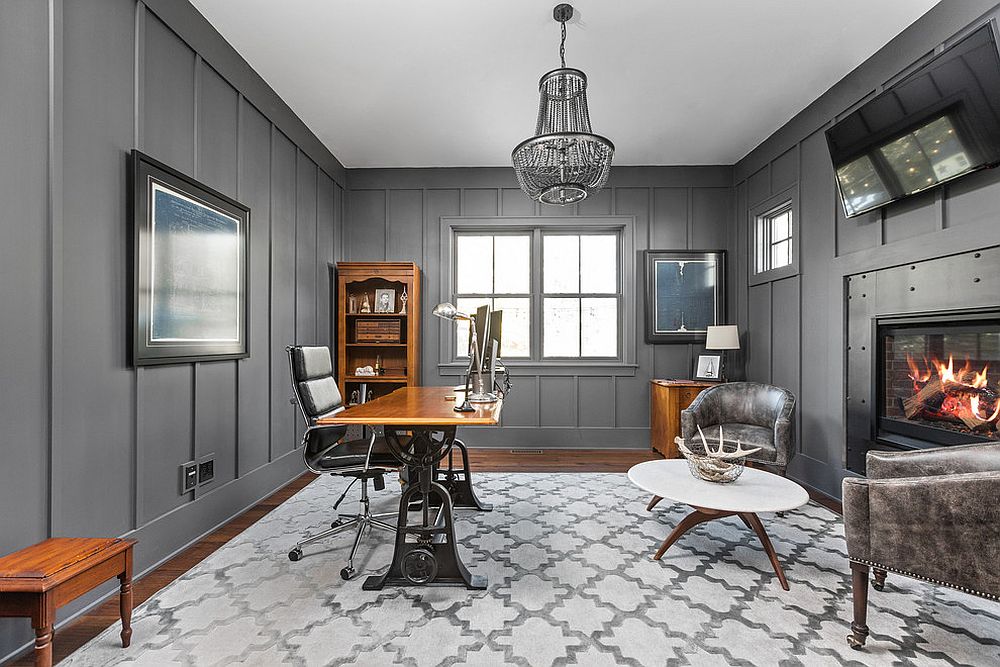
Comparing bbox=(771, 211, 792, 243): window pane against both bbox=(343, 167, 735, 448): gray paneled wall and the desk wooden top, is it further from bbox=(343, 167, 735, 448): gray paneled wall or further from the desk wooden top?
the desk wooden top

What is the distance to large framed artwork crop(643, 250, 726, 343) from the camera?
4.96 meters

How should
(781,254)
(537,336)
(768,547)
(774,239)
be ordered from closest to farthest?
(768,547) → (781,254) → (774,239) → (537,336)

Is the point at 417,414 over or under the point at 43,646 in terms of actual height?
over

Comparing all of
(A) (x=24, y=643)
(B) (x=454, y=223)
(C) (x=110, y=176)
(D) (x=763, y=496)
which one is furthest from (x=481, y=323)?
(B) (x=454, y=223)

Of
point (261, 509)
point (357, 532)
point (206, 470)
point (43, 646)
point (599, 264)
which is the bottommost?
point (261, 509)

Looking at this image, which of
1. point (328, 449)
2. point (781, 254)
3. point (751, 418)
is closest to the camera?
point (328, 449)

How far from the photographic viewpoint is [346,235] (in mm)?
5102

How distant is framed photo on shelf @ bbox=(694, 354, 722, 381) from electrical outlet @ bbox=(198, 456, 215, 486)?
4191mm

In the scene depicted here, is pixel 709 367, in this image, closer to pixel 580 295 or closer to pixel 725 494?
pixel 580 295

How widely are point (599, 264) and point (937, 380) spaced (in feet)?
9.92

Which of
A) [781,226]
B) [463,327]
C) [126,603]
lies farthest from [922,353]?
[126,603]

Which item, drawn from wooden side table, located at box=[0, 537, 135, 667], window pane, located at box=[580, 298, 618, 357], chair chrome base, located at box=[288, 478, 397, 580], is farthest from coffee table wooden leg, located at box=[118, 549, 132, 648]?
window pane, located at box=[580, 298, 618, 357]

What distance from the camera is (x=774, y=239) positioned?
4426mm

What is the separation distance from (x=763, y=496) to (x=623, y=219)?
11.2 feet
